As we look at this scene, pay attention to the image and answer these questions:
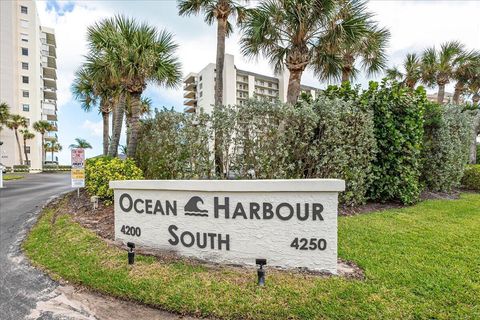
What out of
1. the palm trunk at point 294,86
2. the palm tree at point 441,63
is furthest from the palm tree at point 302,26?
the palm tree at point 441,63

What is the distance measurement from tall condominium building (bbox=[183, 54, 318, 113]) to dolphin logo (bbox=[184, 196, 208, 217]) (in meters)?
49.8

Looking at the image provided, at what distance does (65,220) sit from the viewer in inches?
269

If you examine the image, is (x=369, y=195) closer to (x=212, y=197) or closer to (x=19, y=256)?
(x=212, y=197)

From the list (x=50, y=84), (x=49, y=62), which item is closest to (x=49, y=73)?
(x=49, y=62)

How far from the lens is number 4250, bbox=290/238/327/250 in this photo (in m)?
3.74

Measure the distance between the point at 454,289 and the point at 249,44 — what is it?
31.6 ft

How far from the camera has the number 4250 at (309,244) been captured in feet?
12.3

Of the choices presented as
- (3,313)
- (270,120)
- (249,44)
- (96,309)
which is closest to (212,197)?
(96,309)

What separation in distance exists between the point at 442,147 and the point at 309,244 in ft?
28.5

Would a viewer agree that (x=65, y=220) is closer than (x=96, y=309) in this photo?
No

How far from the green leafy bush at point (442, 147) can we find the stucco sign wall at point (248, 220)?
781 cm

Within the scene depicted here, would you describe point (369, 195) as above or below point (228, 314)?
above

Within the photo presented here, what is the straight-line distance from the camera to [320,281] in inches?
137

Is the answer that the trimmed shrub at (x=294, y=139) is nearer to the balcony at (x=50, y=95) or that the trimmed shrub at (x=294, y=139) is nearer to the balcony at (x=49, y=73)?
the balcony at (x=49, y=73)
